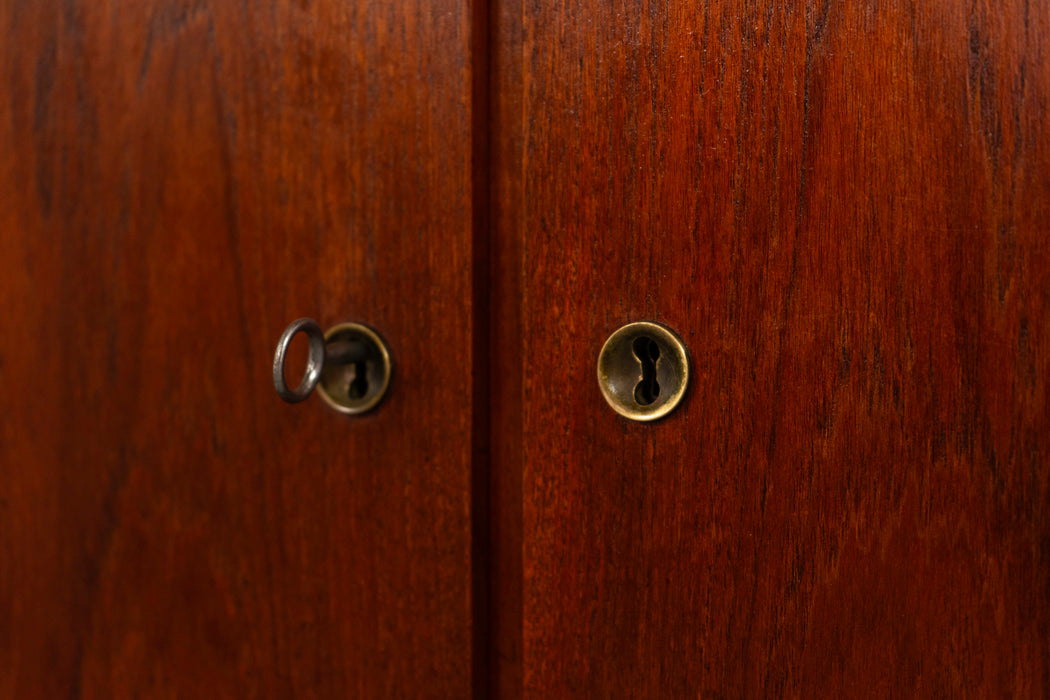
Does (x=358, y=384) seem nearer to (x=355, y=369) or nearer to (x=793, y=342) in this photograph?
(x=355, y=369)

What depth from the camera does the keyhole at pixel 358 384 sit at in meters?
0.33

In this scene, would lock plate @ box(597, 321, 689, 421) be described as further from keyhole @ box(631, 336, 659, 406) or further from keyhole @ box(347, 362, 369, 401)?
keyhole @ box(347, 362, 369, 401)

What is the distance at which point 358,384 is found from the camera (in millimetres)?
329

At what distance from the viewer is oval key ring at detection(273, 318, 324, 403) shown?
28 centimetres

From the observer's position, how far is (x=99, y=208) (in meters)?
0.38

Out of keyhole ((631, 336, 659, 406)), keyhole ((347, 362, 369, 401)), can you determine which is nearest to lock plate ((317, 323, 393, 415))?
keyhole ((347, 362, 369, 401))

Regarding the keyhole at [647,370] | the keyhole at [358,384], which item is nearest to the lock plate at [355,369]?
the keyhole at [358,384]

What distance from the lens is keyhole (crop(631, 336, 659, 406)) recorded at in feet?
0.92

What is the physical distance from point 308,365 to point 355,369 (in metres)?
0.04

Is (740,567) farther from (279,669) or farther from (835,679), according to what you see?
(279,669)

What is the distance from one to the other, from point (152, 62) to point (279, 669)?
0.30 meters

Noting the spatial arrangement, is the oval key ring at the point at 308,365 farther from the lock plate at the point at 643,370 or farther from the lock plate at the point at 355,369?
the lock plate at the point at 643,370

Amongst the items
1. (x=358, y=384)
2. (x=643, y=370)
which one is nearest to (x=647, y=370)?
(x=643, y=370)

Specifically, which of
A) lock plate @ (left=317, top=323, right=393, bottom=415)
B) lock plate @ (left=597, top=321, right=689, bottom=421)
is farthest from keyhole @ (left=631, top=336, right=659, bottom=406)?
lock plate @ (left=317, top=323, right=393, bottom=415)
